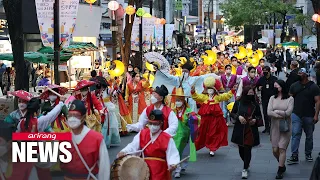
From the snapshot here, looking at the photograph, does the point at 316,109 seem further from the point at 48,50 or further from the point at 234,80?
the point at 48,50

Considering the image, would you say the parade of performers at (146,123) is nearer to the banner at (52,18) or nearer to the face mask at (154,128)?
the face mask at (154,128)

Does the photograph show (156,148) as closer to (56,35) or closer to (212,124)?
(212,124)

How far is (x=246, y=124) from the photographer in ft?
34.6

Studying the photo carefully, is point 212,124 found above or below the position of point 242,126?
below

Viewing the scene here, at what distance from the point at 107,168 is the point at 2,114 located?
8.78m

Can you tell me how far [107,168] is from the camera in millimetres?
6324

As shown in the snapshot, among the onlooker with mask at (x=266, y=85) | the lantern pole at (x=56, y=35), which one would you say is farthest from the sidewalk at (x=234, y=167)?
the lantern pole at (x=56, y=35)

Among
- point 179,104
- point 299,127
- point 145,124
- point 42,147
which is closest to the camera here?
point 42,147

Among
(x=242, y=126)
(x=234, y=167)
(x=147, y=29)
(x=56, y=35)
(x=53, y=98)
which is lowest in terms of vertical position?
(x=234, y=167)

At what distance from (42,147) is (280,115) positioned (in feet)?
16.1

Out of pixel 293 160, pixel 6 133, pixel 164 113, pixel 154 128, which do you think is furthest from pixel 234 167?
pixel 6 133

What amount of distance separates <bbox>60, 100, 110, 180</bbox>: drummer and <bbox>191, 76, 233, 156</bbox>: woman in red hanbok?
6.40 m

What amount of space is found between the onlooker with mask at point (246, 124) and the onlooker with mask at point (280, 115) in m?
0.27

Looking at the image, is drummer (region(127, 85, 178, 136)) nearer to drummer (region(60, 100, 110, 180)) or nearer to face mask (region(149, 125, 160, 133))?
face mask (region(149, 125, 160, 133))
